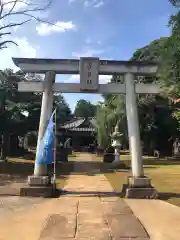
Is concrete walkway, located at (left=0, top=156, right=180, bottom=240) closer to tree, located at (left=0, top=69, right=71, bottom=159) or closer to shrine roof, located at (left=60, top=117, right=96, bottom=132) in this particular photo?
tree, located at (left=0, top=69, right=71, bottom=159)

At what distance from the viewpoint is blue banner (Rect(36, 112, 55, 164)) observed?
11.7 meters

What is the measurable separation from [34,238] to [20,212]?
2.66 meters

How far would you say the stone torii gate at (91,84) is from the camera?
12219 millimetres

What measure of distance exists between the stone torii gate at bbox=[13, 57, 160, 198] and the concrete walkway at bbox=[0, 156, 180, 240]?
2130mm

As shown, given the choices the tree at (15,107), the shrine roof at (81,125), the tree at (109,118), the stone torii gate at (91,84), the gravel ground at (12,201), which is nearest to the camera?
the gravel ground at (12,201)

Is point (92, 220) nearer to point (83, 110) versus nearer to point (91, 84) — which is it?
point (91, 84)

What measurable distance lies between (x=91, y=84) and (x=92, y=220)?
5.84 metres

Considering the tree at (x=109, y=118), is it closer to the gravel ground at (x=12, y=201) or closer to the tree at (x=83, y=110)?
the gravel ground at (x=12, y=201)

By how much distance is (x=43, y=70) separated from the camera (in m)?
12.6

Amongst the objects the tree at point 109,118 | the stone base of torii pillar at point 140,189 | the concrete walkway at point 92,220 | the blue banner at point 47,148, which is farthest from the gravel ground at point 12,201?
the tree at point 109,118

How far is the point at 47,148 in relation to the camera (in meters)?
11.7

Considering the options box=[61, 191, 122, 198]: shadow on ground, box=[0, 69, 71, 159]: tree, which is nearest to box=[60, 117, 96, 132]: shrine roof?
box=[0, 69, 71, 159]: tree

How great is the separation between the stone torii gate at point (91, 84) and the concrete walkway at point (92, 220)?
213 centimetres

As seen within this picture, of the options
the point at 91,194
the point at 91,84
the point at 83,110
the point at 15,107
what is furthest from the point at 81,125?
the point at 91,194
